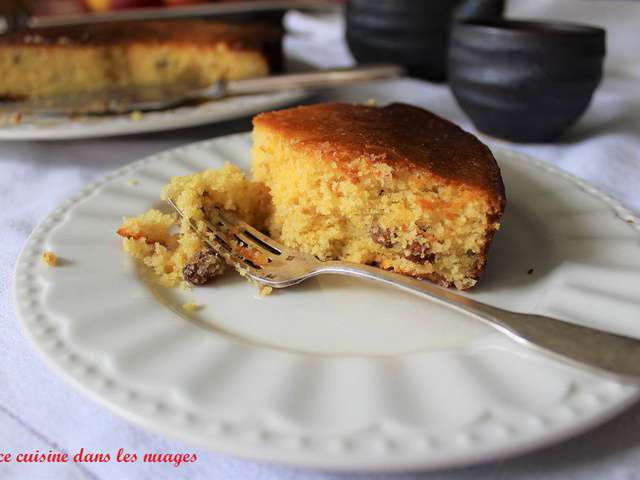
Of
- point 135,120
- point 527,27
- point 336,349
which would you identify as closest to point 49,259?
point 336,349

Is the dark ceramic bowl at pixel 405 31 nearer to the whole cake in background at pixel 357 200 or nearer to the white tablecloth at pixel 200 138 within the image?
the white tablecloth at pixel 200 138

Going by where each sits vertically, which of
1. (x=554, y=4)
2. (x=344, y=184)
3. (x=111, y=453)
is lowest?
(x=111, y=453)

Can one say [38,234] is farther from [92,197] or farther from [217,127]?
[217,127]

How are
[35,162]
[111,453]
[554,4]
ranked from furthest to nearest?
[554,4]
[35,162]
[111,453]

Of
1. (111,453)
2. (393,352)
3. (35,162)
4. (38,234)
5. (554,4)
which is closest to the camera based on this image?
(111,453)

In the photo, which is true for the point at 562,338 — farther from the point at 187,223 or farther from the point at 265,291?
the point at 187,223

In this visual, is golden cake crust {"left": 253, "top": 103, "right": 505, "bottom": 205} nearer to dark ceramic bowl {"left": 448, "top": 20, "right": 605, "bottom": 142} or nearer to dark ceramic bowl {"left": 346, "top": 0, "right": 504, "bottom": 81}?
dark ceramic bowl {"left": 448, "top": 20, "right": 605, "bottom": 142}

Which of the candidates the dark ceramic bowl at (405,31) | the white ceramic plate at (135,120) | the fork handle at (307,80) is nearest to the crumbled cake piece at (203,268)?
the white ceramic plate at (135,120)

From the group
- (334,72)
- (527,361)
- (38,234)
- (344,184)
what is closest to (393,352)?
(527,361)
